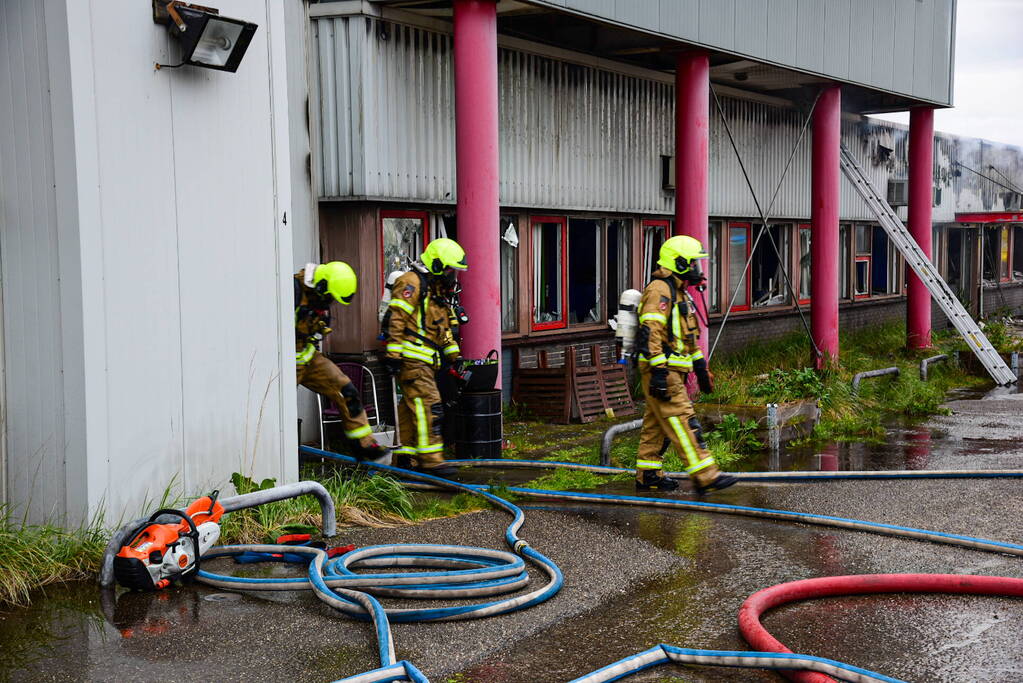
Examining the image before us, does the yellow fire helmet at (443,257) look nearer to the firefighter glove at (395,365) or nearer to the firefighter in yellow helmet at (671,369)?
the firefighter glove at (395,365)

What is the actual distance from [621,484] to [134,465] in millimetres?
3922

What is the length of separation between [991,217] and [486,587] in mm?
22068

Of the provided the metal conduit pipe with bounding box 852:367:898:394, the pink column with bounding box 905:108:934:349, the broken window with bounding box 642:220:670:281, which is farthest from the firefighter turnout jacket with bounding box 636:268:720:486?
the pink column with bounding box 905:108:934:349

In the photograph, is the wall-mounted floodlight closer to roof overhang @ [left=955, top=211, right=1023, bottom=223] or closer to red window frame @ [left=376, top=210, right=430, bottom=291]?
red window frame @ [left=376, top=210, right=430, bottom=291]

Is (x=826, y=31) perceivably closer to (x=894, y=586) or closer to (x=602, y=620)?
(x=894, y=586)

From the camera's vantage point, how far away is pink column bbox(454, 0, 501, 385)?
31.9 ft

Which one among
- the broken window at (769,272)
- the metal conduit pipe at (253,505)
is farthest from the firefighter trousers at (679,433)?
the broken window at (769,272)

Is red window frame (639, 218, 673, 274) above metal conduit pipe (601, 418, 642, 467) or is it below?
above

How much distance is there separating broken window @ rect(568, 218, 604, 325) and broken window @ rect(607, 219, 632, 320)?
0.88ft

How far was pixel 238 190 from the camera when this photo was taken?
693cm

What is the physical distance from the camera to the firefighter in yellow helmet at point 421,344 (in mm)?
8828

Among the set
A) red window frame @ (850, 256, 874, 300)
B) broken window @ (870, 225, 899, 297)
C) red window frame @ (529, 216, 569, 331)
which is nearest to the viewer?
red window frame @ (529, 216, 569, 331)

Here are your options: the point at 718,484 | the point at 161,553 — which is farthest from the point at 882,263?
the point at 161,553

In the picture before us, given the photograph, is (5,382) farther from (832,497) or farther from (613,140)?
(613,140)
